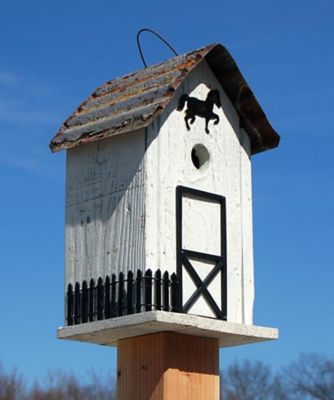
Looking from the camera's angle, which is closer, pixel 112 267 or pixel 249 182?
pixel 112 267

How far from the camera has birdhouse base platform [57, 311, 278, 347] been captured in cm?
1134

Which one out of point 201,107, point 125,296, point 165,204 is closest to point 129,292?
point 125,296

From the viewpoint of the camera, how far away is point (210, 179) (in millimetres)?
12281

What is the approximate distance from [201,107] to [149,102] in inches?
21.7

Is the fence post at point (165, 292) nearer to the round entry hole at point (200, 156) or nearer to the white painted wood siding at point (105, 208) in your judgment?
the white painted wood siding at point (105, 208)

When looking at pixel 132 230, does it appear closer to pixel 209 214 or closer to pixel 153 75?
pixel 209 214

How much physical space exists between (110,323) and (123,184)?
48.6 inches

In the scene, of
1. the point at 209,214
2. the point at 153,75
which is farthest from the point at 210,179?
the point at 153,75

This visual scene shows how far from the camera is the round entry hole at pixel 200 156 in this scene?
12312 millimetres

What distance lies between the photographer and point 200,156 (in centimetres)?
1235

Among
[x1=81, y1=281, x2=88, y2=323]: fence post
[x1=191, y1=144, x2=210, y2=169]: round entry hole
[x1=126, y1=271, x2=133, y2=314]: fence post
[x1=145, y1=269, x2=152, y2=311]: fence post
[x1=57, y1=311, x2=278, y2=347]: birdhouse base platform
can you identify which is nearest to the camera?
[x1=57, y1=311, x2=278, y2=347]: birdhouse base platform

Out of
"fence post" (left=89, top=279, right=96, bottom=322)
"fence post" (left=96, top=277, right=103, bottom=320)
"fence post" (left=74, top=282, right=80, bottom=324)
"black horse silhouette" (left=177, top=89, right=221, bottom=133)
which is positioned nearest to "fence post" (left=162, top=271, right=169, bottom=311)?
"fence post" (left=96, top=277, right=103, bottom=320)

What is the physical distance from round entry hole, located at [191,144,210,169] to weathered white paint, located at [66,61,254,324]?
0.04 meters

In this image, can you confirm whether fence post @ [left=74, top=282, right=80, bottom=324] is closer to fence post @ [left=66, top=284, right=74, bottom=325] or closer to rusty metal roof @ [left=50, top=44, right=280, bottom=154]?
fence post @ [left=66, top=284, right=74, bottom=325]
